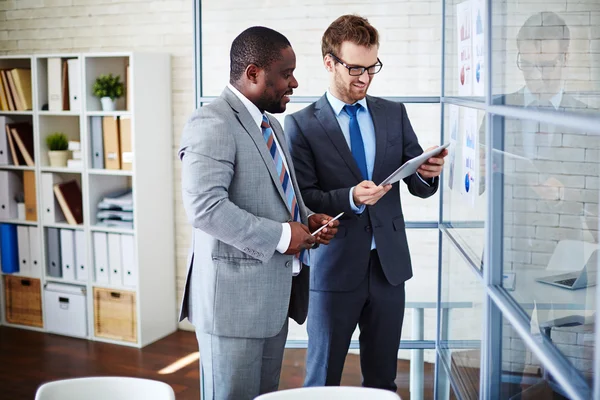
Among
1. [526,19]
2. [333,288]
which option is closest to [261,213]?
[333,288]

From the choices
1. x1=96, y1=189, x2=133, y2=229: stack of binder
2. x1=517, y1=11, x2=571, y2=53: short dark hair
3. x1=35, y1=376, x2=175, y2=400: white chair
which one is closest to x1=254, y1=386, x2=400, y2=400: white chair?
x1=35, y1=376, x2=175, y2=400: white chair

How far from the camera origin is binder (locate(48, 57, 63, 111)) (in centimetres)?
478

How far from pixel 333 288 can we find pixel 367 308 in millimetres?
163

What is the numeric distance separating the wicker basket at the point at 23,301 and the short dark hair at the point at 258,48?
357cm

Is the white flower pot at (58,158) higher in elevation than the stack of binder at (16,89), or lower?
lower

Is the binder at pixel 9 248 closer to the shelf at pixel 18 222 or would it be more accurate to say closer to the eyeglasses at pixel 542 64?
the shelf at pixel 18 222

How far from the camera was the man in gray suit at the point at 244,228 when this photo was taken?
196 centimetres

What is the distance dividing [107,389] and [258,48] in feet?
3.40

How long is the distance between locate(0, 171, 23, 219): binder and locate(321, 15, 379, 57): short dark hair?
3483 mm

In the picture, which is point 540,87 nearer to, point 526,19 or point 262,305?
point 526,19

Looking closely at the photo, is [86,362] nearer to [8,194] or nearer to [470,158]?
[8,194]

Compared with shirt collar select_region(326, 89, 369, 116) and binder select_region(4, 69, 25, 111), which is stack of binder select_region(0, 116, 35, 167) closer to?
binder select_region(4, 69, 25, 111)

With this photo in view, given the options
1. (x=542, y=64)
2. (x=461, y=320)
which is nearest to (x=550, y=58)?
(x=542, y=64)

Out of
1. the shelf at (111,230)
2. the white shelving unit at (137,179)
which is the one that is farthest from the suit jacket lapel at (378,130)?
the shelf at (111,230)
